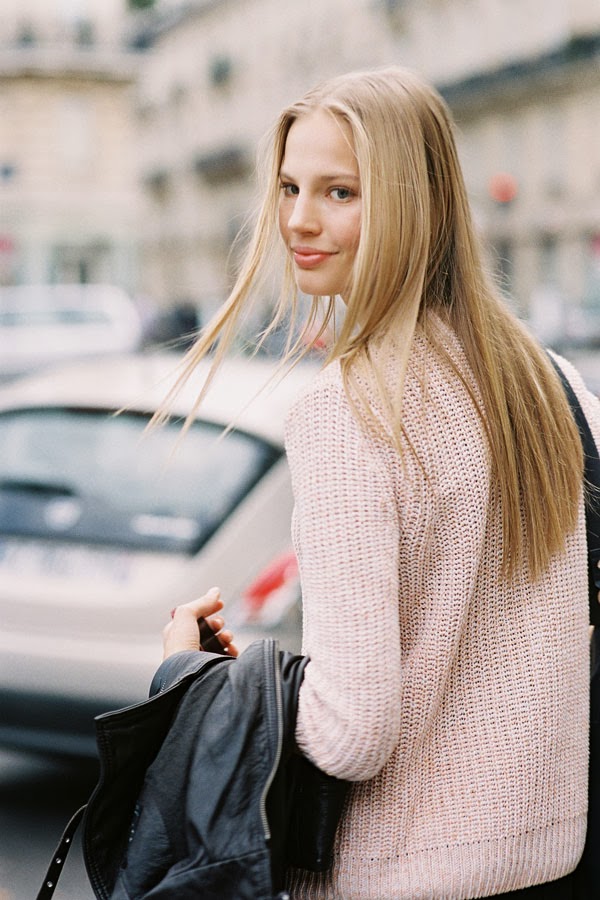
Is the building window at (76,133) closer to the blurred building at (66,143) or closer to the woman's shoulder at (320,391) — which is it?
the blurred building at (66,143)

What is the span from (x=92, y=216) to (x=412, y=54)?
57.1 feet

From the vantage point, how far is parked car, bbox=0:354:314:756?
384 centimetres

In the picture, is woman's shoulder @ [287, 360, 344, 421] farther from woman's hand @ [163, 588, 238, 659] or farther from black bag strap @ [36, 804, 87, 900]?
black bag strap @ [36, 804, 87, 900]

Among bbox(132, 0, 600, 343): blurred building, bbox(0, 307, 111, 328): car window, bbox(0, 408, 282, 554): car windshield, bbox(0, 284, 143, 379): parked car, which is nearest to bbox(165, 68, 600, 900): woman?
bbox(0, 408, 282, 554): car windshield

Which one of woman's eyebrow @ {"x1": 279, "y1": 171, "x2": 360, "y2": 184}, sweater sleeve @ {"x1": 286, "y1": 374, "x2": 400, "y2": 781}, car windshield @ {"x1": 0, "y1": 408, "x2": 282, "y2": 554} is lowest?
car windshield @ {"x1": 0, "y1": 408, "x2": 282, "y2": 554}

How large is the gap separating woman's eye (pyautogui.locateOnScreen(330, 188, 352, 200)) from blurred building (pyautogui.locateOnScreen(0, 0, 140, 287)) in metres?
51.2

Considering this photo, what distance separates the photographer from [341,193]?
1611 millimetres

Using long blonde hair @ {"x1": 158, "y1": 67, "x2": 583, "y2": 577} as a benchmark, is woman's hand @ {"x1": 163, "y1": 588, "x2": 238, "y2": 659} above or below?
below

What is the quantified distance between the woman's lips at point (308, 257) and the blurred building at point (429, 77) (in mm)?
20015

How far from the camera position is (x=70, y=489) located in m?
4.19

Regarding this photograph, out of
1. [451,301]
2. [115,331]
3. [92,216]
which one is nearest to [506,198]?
[115,331]

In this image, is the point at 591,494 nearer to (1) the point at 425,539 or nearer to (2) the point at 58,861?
(1) the point at 425,539

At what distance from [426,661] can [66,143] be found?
53.3 meters

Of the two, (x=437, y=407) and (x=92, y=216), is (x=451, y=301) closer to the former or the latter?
(x=437, y=407)
